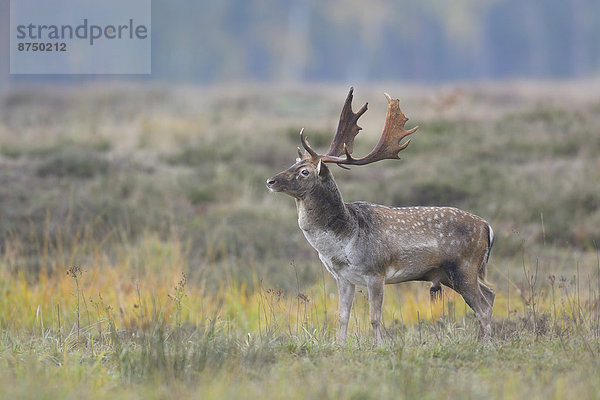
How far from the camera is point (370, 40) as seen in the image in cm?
7250

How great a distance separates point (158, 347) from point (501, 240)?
8.05 meters

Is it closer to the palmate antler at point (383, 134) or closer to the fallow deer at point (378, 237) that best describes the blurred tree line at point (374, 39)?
the palmate antler at point (383, 134)

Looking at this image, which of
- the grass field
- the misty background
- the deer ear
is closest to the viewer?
the grass field

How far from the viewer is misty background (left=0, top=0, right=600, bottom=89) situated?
7181 centimetres

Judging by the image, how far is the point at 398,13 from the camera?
244 feet

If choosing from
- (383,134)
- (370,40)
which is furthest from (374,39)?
(383,134)

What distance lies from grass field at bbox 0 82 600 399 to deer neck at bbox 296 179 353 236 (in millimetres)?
833

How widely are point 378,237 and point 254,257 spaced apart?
597 centimetres

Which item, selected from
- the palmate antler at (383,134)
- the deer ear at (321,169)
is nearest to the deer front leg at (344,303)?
the deer ear at (321,169)

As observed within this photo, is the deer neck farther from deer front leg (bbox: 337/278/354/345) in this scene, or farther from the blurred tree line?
the blurred tree line

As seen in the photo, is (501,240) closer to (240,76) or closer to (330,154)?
(330,154)

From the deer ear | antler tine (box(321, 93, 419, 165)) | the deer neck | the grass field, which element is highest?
antler tine (box(321, 93, 419, 165))

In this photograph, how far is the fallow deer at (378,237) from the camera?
7582mm

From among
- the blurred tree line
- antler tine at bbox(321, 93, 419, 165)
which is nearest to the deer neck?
antler tine at bbox(321, 93, 419, 165)
